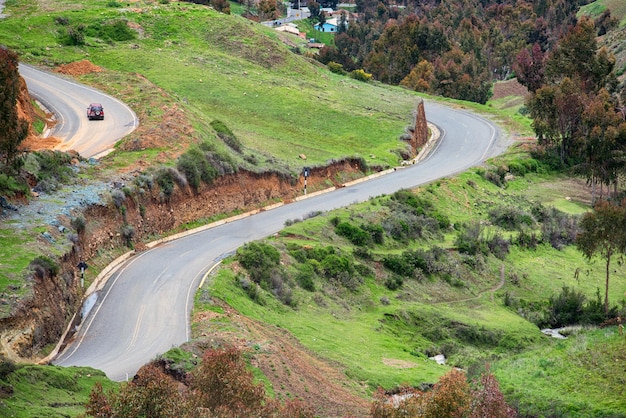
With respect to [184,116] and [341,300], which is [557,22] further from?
[341,300]

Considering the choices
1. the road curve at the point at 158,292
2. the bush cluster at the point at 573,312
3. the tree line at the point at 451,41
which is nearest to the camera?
the road curve at the point at 158,292

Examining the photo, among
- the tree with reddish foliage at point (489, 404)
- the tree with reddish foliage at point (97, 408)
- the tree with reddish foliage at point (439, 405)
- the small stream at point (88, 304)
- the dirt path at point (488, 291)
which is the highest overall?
the tree with reddish foliage at point (97, 408)

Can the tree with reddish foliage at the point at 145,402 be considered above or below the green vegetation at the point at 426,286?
above

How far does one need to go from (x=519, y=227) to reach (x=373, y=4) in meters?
129

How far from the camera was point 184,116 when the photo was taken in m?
52.7

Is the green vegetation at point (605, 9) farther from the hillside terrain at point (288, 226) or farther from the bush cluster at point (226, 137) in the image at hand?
the bush cluster at point (226, 137)

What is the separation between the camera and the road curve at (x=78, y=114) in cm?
4891

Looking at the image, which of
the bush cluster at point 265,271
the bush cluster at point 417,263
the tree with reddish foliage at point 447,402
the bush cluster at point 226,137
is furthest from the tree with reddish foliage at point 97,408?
the bush cluster at point 226,137

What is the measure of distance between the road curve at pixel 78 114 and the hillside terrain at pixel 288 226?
109 cm

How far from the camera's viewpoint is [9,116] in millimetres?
36000

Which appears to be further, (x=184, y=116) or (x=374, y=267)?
(x=184, y=116)

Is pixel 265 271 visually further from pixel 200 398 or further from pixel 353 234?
pixel 200 398

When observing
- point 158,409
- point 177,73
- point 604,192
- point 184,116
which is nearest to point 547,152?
point 604,192

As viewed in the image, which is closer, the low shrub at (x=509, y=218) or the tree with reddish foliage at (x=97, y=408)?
the tree with reddish foliage at (x=97, y=408)
